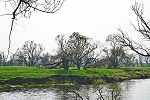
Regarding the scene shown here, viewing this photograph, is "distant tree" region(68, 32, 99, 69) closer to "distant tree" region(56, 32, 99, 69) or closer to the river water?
"distant tree" region(56, 32, 99, 69)

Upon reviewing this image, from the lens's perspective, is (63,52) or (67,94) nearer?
(67,94)

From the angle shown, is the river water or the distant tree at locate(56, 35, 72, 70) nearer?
the river water

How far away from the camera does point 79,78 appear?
186 ft

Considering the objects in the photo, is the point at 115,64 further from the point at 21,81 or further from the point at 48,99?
the point at 48,99

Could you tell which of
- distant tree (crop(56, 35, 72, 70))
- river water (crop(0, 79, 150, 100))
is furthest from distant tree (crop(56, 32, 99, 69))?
river water (crop(0, 79, 150, 100))

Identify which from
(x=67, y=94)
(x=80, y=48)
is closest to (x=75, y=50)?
(x=80, y=48)

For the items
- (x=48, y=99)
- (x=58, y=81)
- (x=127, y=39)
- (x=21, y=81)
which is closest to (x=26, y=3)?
(x=127, y=39)

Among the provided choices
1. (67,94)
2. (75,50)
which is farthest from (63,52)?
(67,94)

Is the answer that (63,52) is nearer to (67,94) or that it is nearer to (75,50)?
(75,50)

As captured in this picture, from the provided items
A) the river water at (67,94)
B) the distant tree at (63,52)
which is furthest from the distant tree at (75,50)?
the river water at (67,94)

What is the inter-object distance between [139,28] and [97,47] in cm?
6837

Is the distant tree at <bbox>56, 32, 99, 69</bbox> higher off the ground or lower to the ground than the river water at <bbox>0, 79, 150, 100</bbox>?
higher

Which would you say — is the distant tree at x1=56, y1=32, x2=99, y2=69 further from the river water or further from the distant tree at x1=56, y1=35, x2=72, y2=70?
the river water

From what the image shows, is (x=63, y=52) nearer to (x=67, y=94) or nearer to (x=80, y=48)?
(x=80, y=48)
